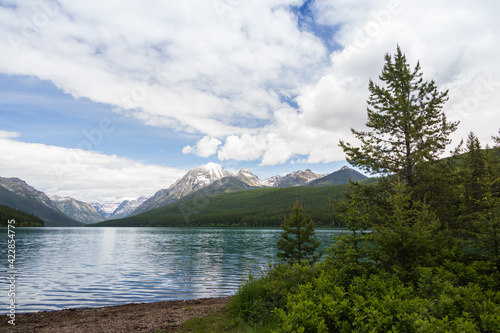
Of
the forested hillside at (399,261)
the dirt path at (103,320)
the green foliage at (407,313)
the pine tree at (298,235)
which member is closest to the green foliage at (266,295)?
the forested hillside at (399,261)

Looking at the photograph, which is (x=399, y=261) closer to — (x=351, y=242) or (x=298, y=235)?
(x=351, y=242)

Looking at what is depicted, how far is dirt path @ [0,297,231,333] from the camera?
44.2 ft

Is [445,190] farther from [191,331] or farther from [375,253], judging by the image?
[191,331]

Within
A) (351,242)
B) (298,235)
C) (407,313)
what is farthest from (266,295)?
(298,235)

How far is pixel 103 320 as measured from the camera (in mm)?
15430

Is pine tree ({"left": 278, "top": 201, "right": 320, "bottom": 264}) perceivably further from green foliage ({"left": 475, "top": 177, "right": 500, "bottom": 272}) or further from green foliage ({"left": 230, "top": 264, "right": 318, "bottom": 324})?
green foliage ({"left": 475, "top": 177, "right": 500, "bottom": 272})

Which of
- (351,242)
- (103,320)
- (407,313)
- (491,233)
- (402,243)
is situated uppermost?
(491,233)

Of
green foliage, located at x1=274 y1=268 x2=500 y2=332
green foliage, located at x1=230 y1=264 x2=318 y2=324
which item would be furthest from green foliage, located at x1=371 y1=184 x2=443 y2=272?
green foliage, located at x1=230 y1=264 x2=318 y2=324

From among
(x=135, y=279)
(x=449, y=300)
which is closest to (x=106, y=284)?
(x=135, y=279)

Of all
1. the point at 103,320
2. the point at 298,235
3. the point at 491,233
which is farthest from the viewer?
the point at 298,235

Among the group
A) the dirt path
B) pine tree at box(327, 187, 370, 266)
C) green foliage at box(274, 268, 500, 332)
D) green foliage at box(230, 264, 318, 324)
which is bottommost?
the dirt path

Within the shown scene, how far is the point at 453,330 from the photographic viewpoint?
19.2 feet

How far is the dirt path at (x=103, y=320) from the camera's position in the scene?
13.5m

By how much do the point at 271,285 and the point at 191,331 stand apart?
4.18 meters
